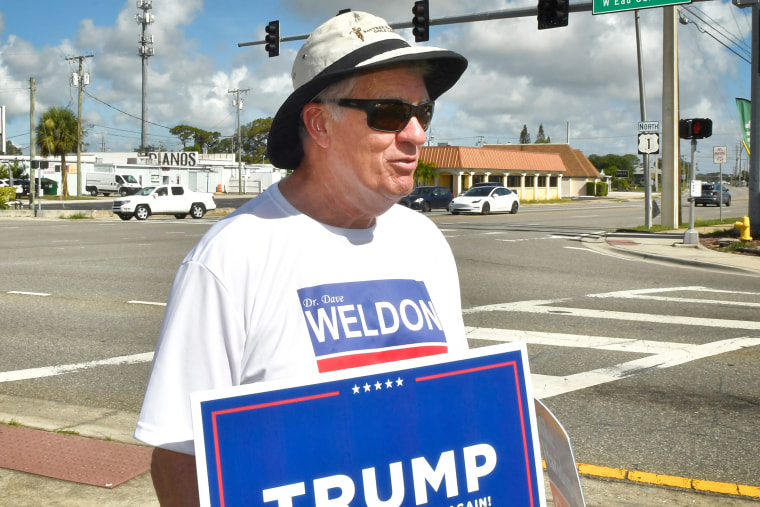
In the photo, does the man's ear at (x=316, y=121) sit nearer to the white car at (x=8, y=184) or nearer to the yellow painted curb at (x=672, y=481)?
the yellow painted curb at (x=672, y=481)

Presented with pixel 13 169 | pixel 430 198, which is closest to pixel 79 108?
pixel 13 169

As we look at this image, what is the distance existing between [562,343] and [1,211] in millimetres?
34397

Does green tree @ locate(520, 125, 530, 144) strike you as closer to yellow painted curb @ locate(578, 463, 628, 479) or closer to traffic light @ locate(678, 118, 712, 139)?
traffic light @ locate(678, 118, 712, 139)

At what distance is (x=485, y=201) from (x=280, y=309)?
124 feet

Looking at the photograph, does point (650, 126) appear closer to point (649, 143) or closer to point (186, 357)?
point (649, 143)

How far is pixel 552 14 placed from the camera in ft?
58.3

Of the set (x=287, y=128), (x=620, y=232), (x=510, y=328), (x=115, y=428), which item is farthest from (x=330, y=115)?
(x=620, y=232)

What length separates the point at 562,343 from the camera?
777cm

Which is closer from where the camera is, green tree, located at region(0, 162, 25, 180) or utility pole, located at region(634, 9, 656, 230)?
utility pole, located at region(634, 9, 656, 230)

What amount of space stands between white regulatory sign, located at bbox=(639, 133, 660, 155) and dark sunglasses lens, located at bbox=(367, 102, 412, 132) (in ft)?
74.2

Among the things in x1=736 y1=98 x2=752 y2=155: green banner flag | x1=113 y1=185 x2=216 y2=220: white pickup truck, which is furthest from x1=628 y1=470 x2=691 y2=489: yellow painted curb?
x1=113 y1=185 x2=216 y2=220: white pickup truck

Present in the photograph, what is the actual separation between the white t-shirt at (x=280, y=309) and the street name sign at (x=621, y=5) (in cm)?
1691

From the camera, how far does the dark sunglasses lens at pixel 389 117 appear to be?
1.95 meters

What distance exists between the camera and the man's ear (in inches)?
78.4
